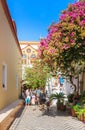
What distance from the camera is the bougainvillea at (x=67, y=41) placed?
13688mm

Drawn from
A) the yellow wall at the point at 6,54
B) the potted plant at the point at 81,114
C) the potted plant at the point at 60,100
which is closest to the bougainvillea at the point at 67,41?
the yellow wall at the point at 6,54

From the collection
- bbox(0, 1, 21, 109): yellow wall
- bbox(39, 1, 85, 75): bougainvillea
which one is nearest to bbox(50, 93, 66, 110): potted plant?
bbox(0, 1, 21, 109): yellow wall

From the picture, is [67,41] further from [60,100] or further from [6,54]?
[60,100]

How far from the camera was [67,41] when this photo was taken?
1364 centimetres

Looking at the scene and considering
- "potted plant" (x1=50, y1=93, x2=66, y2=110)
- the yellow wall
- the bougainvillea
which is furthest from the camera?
"potted plant" (x1=50, y1=93, x2=66, y2=110)

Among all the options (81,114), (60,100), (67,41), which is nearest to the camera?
(81,114)

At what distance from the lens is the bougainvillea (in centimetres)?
1369

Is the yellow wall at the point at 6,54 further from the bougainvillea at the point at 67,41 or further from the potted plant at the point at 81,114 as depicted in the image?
the potted plant at the point at 81,114

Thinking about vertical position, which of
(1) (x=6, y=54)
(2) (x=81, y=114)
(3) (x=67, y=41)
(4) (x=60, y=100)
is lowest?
(2) (x=81, y=114)

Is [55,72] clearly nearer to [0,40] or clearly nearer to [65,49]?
[65,49]

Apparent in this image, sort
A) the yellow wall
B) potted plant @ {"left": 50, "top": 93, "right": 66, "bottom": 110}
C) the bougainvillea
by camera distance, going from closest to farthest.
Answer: the bougainvillea < the yellow wall < potted plant @ {"left": 50, "top": 93, "right": 66, "bottom": 110}

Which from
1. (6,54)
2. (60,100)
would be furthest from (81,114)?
(60,100)

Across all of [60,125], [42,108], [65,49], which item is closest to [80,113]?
[60,125]

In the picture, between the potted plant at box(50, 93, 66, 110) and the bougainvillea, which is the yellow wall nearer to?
the bougainvillea
